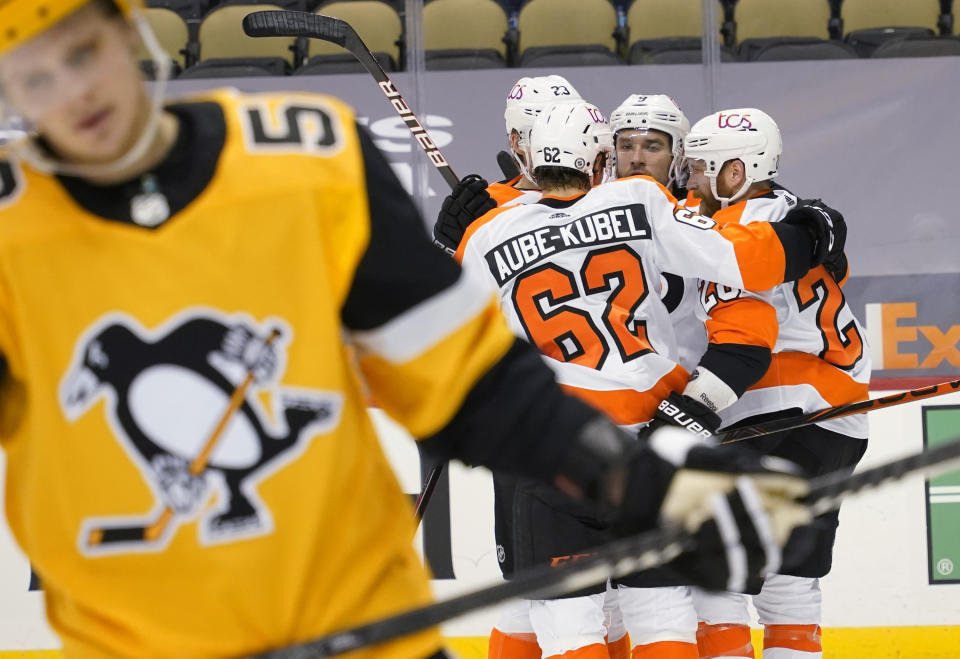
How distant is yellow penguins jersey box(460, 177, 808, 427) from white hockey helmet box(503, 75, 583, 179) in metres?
0.60

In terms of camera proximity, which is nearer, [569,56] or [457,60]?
[457,60]

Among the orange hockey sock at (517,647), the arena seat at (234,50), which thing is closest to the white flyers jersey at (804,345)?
the orange hockey sock at (517,647)

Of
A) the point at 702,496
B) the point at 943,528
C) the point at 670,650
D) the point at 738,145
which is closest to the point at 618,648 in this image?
the point at 670,650

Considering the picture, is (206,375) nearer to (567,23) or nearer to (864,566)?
(864,566)

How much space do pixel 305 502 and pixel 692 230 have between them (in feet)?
5.94

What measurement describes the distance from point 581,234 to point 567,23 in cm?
212

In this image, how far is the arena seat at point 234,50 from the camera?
4.09 metres

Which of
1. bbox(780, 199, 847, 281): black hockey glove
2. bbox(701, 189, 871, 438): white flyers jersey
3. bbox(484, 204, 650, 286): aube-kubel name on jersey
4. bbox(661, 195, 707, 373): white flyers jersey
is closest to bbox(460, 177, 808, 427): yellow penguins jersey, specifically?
bbox(484, 204, 650, 286): aube-kubel name on jersey

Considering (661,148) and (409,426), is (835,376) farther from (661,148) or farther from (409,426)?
(409,426)

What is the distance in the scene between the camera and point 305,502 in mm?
1002

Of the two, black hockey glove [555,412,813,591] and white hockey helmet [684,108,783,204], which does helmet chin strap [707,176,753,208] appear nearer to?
white hockey helmet [684,108,783,204]

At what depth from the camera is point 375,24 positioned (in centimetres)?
416

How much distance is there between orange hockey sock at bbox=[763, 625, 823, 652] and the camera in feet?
10.1

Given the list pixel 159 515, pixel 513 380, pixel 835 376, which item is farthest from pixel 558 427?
pixel 835 376
